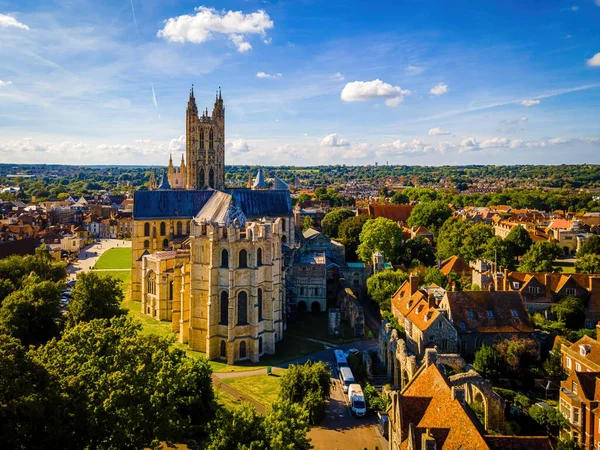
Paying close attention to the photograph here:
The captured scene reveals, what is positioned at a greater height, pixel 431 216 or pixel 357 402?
pixel 431 216

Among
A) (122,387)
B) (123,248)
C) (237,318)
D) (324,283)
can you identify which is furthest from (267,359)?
(123,248)

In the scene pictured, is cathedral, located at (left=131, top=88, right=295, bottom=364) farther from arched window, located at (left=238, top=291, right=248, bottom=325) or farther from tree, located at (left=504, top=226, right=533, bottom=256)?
tree, located at (left=504, top=226, right=533, bottom=256)

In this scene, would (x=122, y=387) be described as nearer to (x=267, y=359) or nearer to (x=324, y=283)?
(x=267, y=359)

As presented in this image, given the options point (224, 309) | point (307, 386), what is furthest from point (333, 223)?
point (307, 386)

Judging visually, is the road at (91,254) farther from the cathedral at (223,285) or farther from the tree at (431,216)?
the tree at (431,216)

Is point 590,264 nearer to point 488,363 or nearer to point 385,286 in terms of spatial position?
point 385,286

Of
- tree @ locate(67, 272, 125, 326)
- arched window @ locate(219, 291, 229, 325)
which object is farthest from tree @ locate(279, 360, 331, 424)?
tree @ locate(67, 272, 125, 326)

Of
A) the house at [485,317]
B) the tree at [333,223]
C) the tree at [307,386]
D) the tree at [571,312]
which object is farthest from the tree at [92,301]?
the tree at [333,223]
